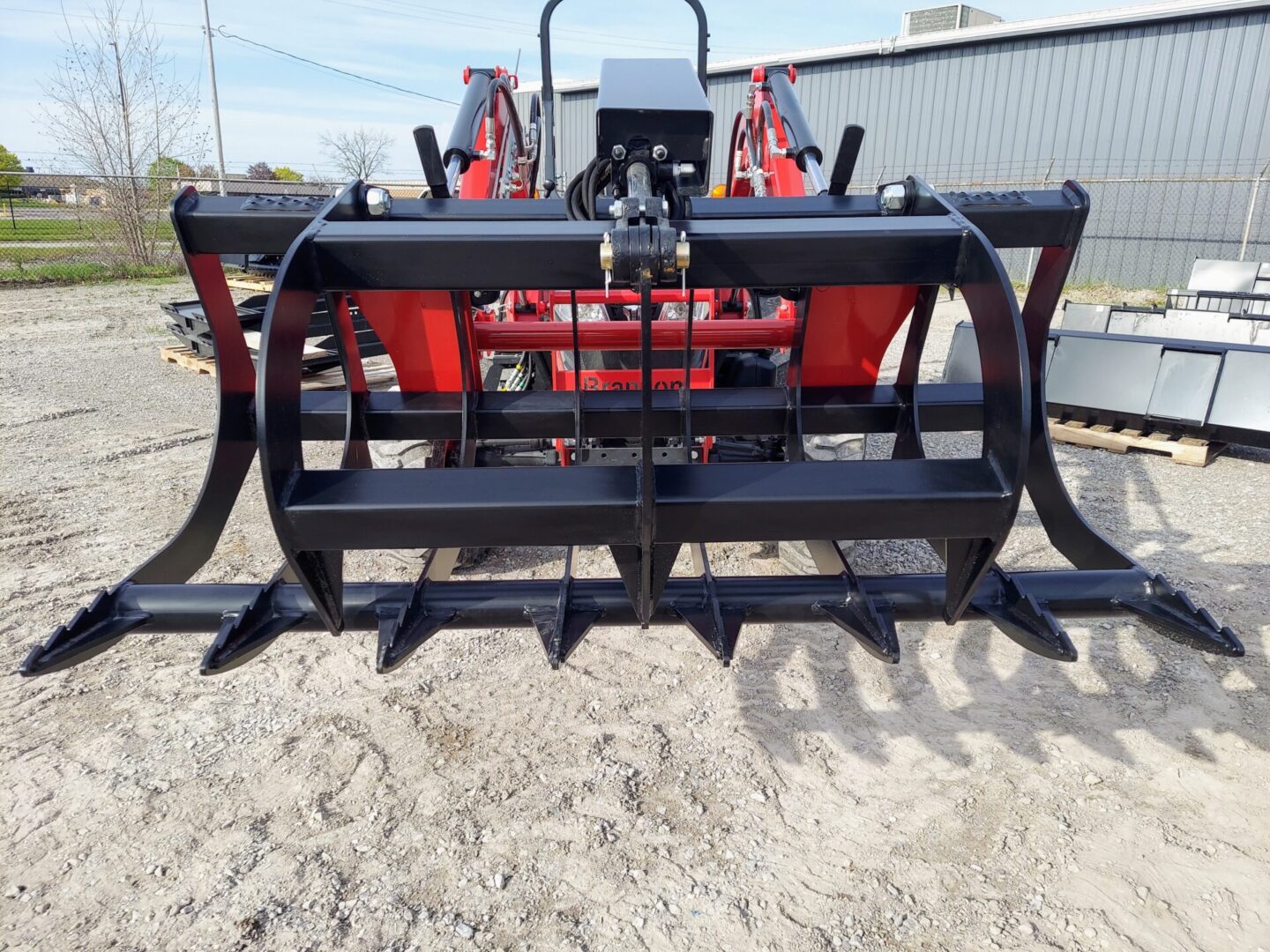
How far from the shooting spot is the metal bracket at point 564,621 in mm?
1990

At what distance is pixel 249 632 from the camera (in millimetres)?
1944

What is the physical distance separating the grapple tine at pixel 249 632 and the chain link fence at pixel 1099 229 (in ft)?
43.7

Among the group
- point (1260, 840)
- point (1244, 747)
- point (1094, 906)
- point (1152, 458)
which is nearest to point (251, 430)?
point (1094, 906)

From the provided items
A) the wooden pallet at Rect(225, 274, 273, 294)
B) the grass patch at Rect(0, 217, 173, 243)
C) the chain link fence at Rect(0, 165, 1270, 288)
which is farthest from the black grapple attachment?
the grass patch at Rect(0, 217, 173, 243)

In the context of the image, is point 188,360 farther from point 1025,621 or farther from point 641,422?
point 1025,621

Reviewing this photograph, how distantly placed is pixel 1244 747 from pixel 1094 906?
3.38 ft

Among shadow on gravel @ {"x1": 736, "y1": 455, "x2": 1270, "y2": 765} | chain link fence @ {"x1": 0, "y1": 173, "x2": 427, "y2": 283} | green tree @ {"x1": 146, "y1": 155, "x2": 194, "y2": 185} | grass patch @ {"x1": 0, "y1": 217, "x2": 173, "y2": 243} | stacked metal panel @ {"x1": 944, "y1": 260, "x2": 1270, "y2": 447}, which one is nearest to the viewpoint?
shadow on gravel @ {"x1": 736, "y1": 455, "x2": 1270, "y2": 765}

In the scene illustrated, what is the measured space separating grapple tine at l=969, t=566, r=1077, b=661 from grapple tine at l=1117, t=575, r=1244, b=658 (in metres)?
0.20

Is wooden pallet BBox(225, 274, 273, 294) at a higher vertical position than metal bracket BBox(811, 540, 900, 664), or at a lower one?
higher

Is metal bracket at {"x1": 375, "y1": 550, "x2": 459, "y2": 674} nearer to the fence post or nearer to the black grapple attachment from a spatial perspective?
the black grapple attachment

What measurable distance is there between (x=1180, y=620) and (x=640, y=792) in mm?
1470

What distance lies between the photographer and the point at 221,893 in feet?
6.93

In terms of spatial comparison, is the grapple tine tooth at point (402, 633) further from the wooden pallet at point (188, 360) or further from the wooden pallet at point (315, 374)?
the wooden pallet at point (188, 360)

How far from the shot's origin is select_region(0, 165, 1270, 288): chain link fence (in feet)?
48.2
